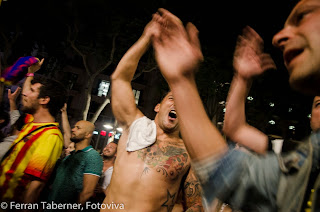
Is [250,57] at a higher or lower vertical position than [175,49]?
higher

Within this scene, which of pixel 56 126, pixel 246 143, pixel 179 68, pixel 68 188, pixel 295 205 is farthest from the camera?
pixel 68 188

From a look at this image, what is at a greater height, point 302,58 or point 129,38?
point 129,38

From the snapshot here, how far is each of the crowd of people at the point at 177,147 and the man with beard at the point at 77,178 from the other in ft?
0.06

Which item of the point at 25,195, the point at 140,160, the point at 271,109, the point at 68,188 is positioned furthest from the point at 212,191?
the point at 271,109

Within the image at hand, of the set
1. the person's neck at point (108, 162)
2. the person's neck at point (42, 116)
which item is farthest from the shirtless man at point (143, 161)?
the person's neck at point (108, 162)

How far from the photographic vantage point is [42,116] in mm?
3393

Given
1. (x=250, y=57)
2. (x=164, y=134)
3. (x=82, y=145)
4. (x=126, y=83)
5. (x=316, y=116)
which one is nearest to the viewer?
(x=250, y=57)

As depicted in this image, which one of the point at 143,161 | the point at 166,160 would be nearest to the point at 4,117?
the point at 143,161

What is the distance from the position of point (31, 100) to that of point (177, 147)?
2633mm

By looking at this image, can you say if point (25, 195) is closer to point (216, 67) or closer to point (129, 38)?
point (129, 38)

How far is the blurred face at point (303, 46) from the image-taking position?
2.54 ft

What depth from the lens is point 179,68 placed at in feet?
3.02

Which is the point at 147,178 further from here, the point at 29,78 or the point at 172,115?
the point at 29,78

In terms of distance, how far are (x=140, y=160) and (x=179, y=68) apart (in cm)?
182
